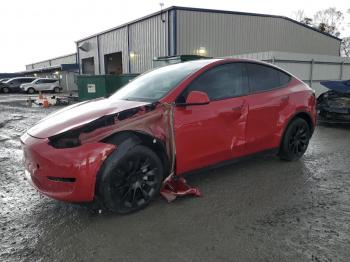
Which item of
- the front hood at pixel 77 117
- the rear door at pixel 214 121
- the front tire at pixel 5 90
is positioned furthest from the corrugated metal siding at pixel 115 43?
the front hood at pixel 77 117

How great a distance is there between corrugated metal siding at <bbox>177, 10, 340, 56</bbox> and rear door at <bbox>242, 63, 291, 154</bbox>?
A: 48.8 feet

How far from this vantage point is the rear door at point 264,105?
425 cm

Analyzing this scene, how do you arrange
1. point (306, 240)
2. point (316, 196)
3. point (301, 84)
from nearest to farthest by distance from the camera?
1. point (306, 240)
2. point (316, 196)
3. point (301, 84)

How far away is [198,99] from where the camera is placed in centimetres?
351

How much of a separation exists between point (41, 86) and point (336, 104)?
1222 inches

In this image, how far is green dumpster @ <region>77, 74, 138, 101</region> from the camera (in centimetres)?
1483

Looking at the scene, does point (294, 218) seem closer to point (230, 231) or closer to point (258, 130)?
point (230, 231)

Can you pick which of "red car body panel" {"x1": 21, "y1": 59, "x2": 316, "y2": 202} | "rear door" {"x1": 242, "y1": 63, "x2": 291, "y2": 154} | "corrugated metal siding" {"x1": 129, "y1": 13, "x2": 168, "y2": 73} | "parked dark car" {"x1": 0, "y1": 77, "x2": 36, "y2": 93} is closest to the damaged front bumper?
"red car body panel" {"x1": 21, "y1": 59, "x2": 316, "y2": 202}

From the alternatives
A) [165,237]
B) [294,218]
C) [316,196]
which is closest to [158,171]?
[165,237]

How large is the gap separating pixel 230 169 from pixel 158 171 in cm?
168

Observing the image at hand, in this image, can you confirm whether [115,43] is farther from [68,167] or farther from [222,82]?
[68,167]

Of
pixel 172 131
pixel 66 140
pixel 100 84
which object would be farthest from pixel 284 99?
pixel 100 84

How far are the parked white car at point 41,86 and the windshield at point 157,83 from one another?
3124 centimetres

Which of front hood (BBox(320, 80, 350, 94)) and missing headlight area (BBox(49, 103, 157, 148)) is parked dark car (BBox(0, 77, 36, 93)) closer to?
front hood (BBox(320, 80, 350, 94))
